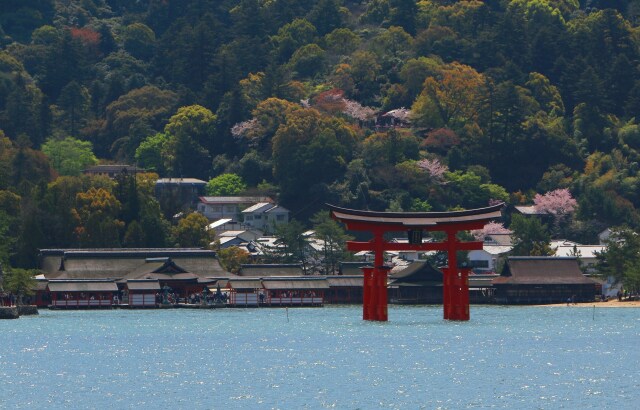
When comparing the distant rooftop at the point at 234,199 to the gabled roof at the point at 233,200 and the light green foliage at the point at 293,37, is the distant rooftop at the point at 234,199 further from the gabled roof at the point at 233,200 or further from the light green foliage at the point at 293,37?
the light green foliage at the point at 293,37

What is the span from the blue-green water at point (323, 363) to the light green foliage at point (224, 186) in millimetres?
55032

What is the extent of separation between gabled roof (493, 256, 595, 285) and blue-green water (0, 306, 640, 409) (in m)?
15.1

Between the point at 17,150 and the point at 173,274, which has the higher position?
the point at 17,150

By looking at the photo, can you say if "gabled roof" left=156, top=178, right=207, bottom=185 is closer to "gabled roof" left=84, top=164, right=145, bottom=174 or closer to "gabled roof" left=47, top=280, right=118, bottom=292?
"gabled roof" left=84, top=164, right=145, bottom=174

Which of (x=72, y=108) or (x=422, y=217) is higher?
(x=72, y=108)

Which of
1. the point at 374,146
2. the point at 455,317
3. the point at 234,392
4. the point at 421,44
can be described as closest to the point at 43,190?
the point at 374,146

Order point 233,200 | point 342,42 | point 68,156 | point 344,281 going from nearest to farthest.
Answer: point 344,281 → point 233,200 → point 68,156 → point 342,42

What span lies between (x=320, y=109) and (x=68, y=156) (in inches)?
873

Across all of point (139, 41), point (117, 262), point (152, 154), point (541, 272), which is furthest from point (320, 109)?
point (541, 272)

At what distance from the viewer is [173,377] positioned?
61094 millimetres

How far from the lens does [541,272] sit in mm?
111750

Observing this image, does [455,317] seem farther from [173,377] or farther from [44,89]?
[44,89]

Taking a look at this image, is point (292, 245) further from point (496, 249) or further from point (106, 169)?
point (106, 169)

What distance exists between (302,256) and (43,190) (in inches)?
716
